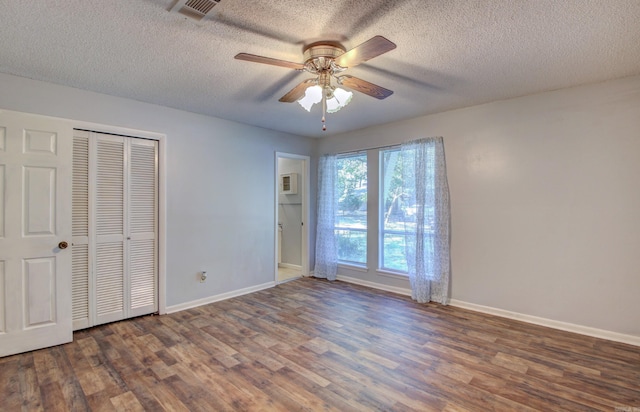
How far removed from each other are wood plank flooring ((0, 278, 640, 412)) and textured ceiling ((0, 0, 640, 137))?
2.47 metres

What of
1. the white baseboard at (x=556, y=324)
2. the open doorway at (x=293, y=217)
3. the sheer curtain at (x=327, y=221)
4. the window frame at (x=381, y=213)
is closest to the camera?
the white baseboard at (x=556, y=324)

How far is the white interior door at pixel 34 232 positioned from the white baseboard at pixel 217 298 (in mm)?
1063

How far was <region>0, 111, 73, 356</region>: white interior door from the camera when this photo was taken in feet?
8.70

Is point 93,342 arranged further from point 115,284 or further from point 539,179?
point 539,179

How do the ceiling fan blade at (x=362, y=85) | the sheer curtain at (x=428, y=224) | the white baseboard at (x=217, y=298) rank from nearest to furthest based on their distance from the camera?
the ceiling fan blade at (x=362, y=85) < the white baseboard at (x=217, y=298) < the sheer curtain at (x=428, y=224)

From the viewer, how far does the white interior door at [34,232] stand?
2.65m

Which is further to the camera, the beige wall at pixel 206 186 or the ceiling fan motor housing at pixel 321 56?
the beige wall at pixel 206 186

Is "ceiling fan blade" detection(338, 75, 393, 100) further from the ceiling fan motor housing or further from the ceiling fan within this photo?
the ceiling fan motor housing

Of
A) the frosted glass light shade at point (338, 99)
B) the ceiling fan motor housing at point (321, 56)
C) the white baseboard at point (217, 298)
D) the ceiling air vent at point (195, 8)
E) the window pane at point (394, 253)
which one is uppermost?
the ceiling air vent at point (195, 8)

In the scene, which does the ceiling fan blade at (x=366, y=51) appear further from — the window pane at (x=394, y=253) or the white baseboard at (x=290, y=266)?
the white baseboard at (x=290, y=266)

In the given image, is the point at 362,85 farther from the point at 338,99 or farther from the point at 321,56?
the point at 321,56

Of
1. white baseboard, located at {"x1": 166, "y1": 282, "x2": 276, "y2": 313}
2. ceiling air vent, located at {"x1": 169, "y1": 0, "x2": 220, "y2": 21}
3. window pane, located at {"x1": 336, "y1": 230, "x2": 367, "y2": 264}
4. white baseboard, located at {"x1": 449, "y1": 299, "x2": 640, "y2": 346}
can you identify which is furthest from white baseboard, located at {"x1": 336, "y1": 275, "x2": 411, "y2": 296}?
ceiling air vent, located at {"x1": 169, "y1": 0, "x2": 220, "y2": 21}

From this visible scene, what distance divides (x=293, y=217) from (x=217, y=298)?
2.22m

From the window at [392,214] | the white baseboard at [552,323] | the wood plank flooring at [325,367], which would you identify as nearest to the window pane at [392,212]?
the window at [392,214]
